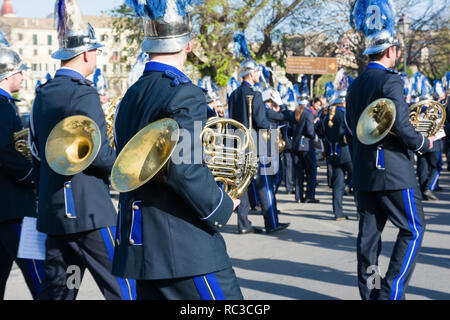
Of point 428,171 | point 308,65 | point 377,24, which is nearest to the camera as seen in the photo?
→ point 377,24

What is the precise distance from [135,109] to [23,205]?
1.91 m

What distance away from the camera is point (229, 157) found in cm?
332

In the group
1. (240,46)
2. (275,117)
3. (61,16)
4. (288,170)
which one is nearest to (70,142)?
(61,16)

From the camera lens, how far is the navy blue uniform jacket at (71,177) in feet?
12.9

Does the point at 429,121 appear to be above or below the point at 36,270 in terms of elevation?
above

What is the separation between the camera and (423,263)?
20.8 feet

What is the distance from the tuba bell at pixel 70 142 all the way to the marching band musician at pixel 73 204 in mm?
131

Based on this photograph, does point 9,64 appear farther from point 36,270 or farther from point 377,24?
point 377,24

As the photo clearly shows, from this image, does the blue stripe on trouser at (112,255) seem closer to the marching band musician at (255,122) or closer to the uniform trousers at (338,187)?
the marching band musician at (255,122)

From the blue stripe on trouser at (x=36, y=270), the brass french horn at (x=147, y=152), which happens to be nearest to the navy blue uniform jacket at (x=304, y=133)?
the blue stripe on trouser at (x=36, y=270)

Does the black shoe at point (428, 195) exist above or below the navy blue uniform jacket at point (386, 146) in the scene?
below

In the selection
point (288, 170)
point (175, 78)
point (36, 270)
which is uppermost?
point (175, 78)

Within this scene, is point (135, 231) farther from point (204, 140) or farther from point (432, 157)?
point (432, 157)

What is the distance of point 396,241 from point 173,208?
7.40ft
